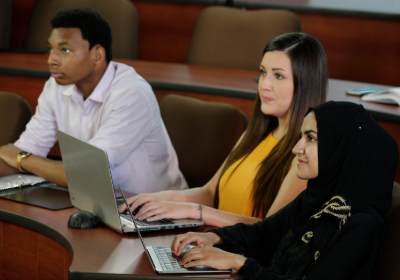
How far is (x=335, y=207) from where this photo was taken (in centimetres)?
121

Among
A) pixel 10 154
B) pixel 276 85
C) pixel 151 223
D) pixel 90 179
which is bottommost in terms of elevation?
pixel 10 154

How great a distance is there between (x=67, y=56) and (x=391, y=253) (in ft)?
4.79

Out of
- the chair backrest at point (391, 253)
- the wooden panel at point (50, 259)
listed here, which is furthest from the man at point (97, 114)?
the chair backrest at point (391, 253)

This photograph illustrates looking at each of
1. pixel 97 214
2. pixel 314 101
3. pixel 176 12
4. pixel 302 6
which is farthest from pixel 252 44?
pixel 97 214

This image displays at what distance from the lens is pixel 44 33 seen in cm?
356

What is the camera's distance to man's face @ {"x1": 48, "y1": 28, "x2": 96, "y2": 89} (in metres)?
2.12

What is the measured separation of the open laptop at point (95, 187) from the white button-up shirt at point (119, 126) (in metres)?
0.39

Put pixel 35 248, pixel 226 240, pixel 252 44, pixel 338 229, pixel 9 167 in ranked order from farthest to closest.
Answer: pixel 252 44, pixel 9 167, pixel 35 248, pixel 226 240, pixel 338 229

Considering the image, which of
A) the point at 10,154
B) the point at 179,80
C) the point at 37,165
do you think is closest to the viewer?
the point at 37,165

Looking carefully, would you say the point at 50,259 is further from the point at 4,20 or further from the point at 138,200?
the point at 4,20

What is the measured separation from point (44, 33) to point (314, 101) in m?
2.39

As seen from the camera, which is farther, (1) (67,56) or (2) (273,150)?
(1) (67,56)

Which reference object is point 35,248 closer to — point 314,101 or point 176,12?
point 314,101

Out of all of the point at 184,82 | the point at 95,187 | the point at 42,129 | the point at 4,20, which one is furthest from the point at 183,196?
the point at 4,20
